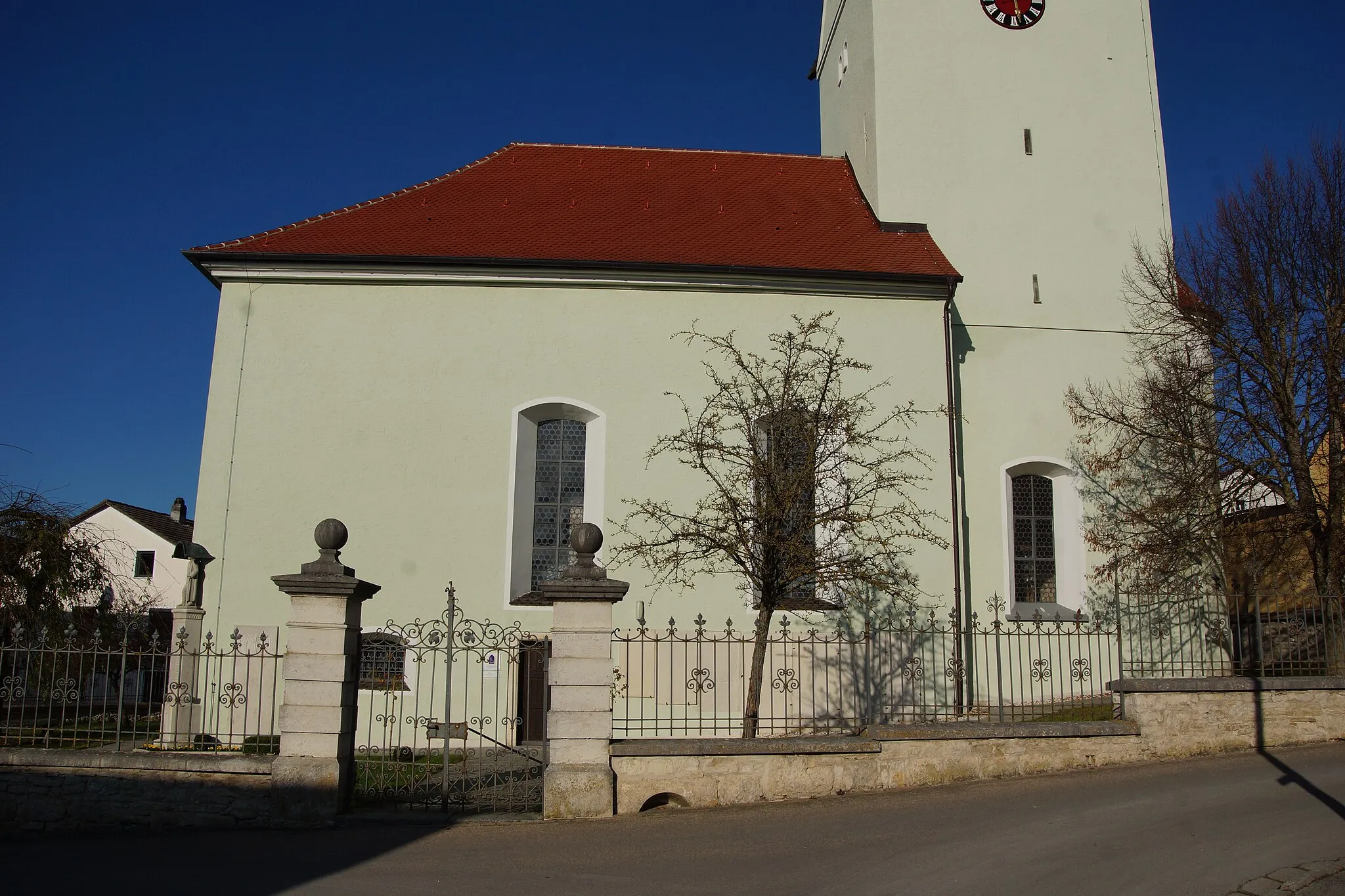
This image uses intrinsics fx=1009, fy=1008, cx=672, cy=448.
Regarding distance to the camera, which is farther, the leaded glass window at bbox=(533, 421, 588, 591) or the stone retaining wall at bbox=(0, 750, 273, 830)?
the leaded glass window at bbox=(533, 421, 588, 591)

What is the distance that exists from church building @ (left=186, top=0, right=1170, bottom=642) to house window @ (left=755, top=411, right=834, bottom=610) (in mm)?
3123

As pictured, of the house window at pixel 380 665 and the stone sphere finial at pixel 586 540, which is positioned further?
the house window at pixel 380 665

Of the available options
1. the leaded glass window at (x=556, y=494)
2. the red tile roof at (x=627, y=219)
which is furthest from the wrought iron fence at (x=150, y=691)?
the red tile roof at (x=627, y=219)

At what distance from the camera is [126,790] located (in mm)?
8039

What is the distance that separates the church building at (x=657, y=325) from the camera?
13.6 m

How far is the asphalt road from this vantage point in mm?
6262

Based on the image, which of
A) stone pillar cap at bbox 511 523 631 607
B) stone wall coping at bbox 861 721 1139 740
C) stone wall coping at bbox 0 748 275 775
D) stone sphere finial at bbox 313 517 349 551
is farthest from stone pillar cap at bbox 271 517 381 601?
stone wall coping at bbox 861 721 1139 740

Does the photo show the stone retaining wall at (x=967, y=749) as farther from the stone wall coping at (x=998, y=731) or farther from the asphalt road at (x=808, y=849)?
the asphalt road at (x=808, y=849)

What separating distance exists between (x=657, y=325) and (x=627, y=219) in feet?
8.05

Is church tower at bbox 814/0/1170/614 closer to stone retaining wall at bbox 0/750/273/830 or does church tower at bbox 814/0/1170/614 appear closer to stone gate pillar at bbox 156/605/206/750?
stone retaining wall at bbox 0/750/273/830

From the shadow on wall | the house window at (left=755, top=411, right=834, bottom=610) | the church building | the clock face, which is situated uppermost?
the clock face

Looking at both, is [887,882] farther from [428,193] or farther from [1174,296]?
[428,193]

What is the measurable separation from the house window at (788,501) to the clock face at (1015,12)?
10190 millimetres

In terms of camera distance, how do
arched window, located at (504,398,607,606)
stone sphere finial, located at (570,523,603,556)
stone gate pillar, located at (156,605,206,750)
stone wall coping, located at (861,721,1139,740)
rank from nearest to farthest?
stone sphere finial, located at (570,523,603,556), stone wall coping, located at (861,721,1139,740), stone gate pillar, located at (156,605,206,750), arched window, located at (504,398,607,606)
